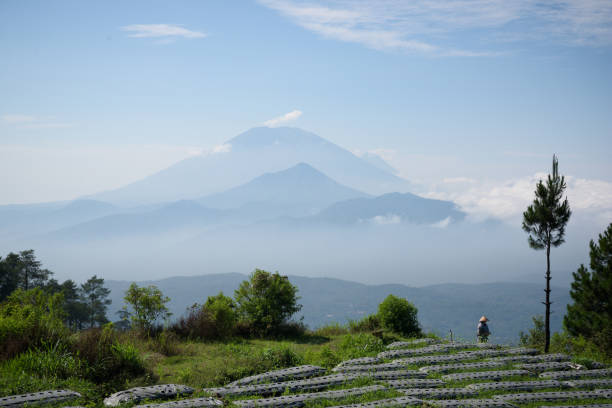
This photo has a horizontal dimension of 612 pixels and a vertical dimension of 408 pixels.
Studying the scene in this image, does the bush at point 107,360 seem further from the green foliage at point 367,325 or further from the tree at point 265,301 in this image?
the green foliage at point 367,325

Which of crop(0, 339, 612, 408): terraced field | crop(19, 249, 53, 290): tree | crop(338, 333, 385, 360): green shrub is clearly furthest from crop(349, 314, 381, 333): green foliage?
crop(19, 249, 53, 290): tree

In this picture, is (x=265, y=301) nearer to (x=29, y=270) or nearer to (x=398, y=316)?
(x=398, y=316)

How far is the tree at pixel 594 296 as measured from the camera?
832 inches

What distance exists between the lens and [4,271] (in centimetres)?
3309

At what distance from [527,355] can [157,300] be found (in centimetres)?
1220

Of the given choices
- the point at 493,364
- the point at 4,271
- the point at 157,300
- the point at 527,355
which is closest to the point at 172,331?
the point at 157,300

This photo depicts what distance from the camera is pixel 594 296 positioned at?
21.9 m

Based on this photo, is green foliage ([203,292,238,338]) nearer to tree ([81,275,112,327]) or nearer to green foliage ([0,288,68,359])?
green foliage ([0,288,68,359])

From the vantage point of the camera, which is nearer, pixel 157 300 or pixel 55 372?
pixel 55 372

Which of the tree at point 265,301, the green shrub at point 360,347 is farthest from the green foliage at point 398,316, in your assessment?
the tree at point 265,301

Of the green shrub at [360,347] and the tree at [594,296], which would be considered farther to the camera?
the tree at [594,296]

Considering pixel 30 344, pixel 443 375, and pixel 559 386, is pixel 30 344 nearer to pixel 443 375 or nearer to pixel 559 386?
pixel 443 375

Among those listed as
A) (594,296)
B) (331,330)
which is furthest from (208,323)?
(594,296)

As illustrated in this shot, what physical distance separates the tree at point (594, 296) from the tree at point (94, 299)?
4398cm
